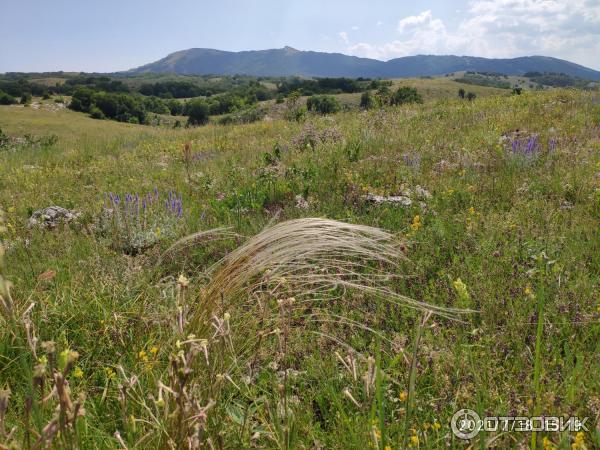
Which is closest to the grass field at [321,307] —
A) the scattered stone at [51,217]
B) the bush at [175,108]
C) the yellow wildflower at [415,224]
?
the yellow wildflower at [415,224]

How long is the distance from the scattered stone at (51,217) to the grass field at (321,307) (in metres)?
0.19

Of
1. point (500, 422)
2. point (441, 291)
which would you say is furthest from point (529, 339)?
point (500, 422)

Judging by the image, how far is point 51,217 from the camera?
5.10 meters

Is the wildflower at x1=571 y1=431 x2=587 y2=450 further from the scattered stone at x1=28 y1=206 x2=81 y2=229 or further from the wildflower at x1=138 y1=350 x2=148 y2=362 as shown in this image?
the scattered stone at x1=28 y1=206 x2=81 y2=229

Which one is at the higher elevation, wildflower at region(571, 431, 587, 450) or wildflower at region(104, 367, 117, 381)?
wildflower at region(571, 431, 587, 450)

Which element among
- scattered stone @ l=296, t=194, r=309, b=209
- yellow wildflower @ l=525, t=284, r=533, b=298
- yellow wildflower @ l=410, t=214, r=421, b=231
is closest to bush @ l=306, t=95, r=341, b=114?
scattered stone @ l=296, t=194, r=309, b=209

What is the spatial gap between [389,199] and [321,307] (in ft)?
6.90

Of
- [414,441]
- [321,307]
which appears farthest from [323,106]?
[414,441]

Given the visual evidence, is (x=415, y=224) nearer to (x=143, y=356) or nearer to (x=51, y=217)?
(x=143, y=356)

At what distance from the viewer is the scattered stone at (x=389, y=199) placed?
455cm

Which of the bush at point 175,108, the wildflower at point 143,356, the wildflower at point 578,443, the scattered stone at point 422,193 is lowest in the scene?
the bush at point 175,108

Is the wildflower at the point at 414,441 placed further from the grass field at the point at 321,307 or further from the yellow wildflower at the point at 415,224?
the yellow wildflower at the point at 415,224

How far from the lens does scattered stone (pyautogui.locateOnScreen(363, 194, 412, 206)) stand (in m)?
4.55

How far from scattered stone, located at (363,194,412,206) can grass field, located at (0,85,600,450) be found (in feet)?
0.24
